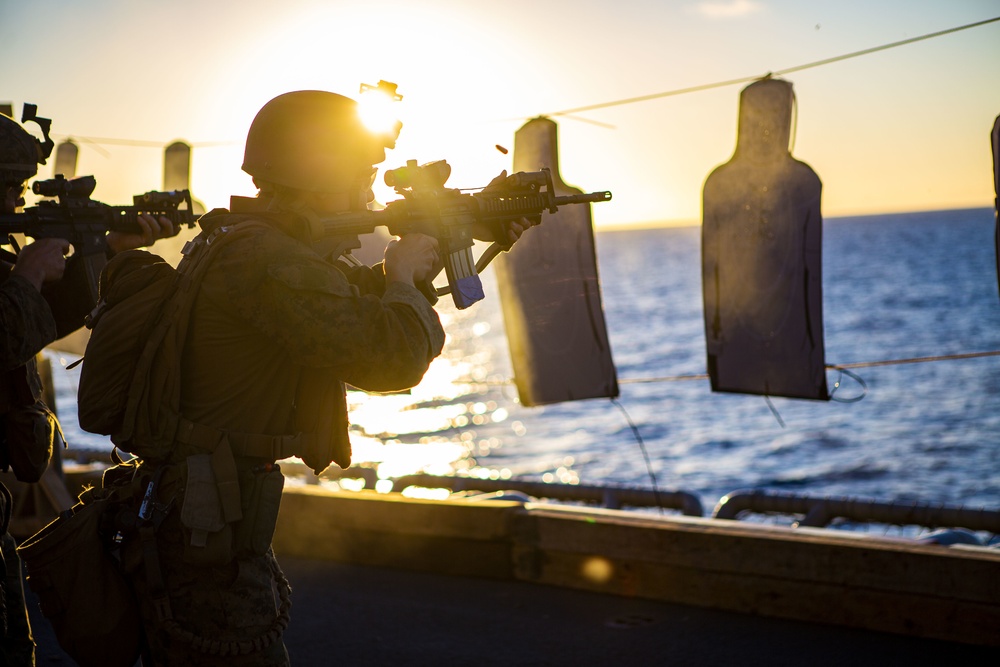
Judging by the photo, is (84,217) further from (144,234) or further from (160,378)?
(160,378)

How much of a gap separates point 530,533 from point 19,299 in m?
3.16

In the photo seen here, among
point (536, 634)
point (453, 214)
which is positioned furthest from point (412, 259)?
point (536, 634)

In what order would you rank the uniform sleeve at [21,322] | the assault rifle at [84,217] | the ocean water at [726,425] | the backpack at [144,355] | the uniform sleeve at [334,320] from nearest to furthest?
1. the uniform sleeve at [334,320]
2. the backpack at [144,355]
3. the uniform sleeve at [21,322]
4. the assault rifle at [84,217]
5. the ocean water at [726,425]

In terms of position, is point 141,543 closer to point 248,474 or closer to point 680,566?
point 248,474

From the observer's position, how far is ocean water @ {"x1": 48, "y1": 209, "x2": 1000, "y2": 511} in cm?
2336

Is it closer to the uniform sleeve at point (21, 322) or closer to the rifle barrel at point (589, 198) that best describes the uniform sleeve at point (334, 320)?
the rifle barrel at point (589, 198)

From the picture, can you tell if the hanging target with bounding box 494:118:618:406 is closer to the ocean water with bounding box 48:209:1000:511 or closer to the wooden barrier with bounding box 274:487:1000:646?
the wooden barrier with bounding box 274:487:1000:646

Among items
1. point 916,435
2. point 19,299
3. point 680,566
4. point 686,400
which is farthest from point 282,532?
point 686,400

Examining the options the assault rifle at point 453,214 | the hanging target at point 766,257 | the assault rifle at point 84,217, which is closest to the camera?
the assault rifle at point 453,214

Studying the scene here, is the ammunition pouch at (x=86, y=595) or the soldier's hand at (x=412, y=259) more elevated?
the soldier's hand at (x=412, y=259)

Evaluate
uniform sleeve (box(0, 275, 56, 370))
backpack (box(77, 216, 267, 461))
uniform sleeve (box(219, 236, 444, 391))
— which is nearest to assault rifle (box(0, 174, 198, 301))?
uniform sleeve (box(0, 275, 56, 370))

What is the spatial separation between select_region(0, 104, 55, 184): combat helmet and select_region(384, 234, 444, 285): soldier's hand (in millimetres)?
1875

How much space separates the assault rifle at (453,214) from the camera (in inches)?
120

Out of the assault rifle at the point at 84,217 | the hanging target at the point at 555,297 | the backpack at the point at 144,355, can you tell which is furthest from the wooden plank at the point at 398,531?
the backpack at the point at 144,355
